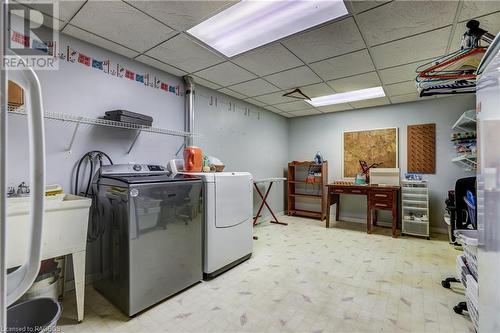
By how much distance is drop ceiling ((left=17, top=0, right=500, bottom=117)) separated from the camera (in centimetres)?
176

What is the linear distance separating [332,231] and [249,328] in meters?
2.84

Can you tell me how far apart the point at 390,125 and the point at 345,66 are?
7.61 feet

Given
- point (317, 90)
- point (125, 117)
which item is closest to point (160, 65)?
point (125, 117)

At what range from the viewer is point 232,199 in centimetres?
261

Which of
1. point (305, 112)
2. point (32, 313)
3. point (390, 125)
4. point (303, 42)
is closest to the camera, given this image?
point (32, 313)

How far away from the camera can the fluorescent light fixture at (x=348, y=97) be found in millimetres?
3759

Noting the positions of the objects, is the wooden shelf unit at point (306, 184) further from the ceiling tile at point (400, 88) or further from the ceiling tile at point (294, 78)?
the ceiling tile at point (294, 78)

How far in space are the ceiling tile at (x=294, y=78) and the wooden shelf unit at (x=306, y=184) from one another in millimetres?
2029

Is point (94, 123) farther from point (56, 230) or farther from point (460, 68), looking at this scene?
point (460, 68)

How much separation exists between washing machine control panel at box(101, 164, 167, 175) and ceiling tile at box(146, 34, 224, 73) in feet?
3.97

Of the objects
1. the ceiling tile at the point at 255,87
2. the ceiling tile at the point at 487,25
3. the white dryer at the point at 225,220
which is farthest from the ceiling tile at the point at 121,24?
the ceiling tile at the point at 487,25

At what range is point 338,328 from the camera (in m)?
1.64

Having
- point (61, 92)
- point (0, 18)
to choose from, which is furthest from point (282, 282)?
point (61, 92)

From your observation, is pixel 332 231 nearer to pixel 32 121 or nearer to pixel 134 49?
pixel 134 49
